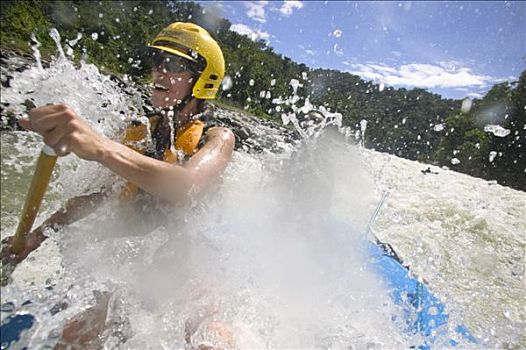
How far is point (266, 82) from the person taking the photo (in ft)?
221

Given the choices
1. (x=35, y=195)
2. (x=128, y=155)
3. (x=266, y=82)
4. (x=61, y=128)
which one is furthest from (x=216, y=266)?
(x=266, y=82)

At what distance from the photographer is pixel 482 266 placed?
743cm

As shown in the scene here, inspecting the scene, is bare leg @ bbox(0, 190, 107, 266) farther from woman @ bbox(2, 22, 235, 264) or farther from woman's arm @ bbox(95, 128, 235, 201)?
woman's arm @ bbox(95, 128, 235, 201)

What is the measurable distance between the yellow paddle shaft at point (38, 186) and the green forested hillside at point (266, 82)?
5.11m

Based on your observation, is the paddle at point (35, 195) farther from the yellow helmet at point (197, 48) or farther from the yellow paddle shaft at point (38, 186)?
the yellow helmet at point (197, 48)

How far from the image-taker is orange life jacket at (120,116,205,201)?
2.61 m

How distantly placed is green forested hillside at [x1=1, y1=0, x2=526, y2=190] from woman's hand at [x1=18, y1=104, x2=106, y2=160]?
5261 millimetres

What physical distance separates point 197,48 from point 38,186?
1.56 m

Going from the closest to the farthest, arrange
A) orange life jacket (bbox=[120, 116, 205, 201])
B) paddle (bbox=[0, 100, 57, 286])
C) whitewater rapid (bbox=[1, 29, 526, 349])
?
paddle (bbox=[0, 100, 57, 286]) < whitewater rapid (bbox=[1, 29, 526, 349]) < orange life jacket (bbox=[120, 116, 205, 201])

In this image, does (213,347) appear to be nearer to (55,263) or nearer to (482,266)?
(55,263)

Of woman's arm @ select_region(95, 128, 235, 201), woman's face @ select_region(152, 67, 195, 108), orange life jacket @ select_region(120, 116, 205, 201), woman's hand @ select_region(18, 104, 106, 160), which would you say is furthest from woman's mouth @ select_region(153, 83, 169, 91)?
woman's hand @ select_region(18, 104, 106, 160)

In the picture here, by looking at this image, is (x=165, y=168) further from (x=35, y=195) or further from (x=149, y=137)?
(x=149, y=137)

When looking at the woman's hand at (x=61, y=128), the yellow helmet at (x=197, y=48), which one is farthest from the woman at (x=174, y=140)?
the woman's hand at (x=61, y=128)

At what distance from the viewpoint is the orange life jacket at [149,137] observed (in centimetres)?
261
